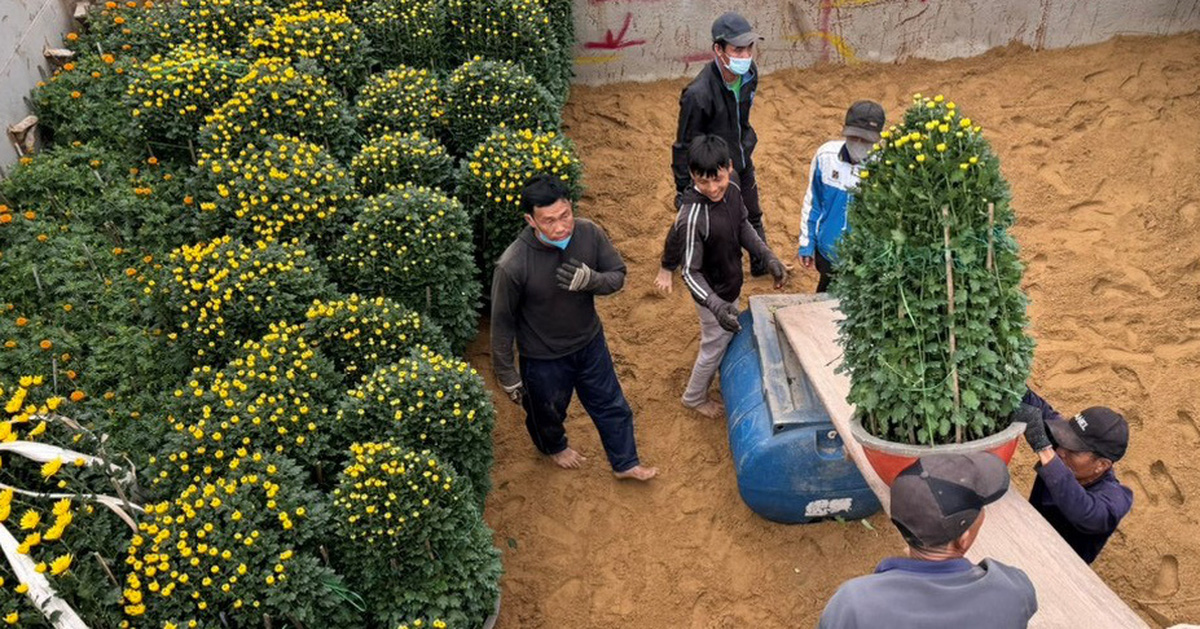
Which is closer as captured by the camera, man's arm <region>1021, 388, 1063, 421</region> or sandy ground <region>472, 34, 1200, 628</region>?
man's arm <region>1021, 388, 1063, 421</region>

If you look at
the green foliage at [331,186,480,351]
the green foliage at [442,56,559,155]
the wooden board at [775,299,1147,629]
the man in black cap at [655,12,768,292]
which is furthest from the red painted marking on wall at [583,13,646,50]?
the wooden board at [775,299,1147,629]

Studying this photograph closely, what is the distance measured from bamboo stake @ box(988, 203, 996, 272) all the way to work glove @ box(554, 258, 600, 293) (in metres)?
2.13

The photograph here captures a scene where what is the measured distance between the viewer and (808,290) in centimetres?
683

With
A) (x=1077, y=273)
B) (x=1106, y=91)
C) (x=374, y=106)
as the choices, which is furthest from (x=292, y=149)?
(x=1106, y=91)

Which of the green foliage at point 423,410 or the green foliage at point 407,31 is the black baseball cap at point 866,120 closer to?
the green foliage at point 423,410

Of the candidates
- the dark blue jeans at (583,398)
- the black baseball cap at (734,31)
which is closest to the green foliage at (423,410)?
the dark blue jeans at (583,398)

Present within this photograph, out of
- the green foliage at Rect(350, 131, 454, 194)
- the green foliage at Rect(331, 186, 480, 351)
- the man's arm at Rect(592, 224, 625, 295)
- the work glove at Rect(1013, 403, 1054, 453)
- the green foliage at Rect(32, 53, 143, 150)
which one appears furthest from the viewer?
the green foliage at Rect(32, 53, 143, 150)

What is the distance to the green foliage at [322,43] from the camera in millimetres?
6621

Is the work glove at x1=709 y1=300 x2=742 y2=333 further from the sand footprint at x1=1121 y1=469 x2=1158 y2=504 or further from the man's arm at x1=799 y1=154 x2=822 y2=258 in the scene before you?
the sand footprint at x1=1121 y1=469 x2=1158 y2=504

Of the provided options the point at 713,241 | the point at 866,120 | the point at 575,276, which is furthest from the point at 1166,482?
the point at 575,276

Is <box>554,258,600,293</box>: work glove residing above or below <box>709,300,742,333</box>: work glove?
above

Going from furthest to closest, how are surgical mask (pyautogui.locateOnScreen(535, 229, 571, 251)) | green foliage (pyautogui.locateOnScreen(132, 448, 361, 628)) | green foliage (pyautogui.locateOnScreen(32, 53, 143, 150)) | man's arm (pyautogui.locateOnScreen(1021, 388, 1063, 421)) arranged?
green foliage (pyautogui.locateOnScreen(32, 53, 143, 150)) → surgical mask (pyautogui.locateOnScreen(535, 229, 571, 251)) → man's arm (pyautogui.locateOnScreen(1021, 388, 1063, 421)) → green foliage (pyautogui.locateOnScreen(132, 448, 361, 628))

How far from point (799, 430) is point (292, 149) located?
11.9ft

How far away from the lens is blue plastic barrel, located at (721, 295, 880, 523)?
15.7 ft
